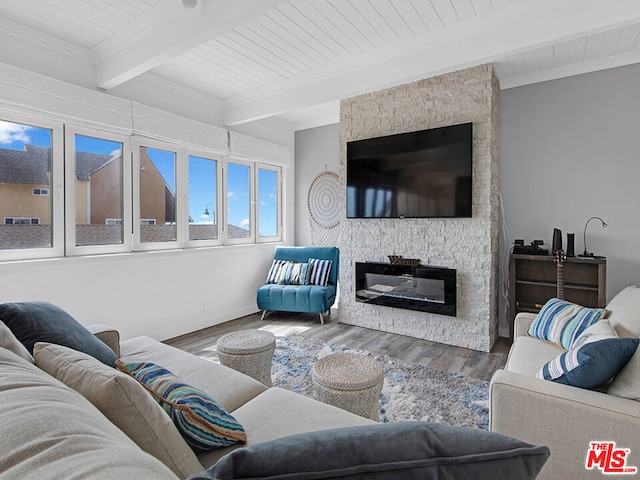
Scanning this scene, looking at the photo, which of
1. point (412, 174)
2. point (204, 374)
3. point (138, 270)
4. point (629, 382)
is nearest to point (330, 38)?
point (412, 174)

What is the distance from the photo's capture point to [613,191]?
9.92 ft

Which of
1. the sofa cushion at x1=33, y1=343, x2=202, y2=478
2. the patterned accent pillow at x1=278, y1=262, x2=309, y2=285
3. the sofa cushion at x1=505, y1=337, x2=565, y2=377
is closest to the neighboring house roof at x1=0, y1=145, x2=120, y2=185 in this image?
the patterned accent pillow at x1=278, y1=262, x2=309, y2=285

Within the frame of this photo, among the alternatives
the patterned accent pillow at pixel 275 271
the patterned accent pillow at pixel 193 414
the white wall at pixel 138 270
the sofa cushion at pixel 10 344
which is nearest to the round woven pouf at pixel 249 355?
the patterned accent pillow at pixel 193 414

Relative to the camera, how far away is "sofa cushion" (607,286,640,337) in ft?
5.46

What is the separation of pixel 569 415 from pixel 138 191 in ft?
12.0

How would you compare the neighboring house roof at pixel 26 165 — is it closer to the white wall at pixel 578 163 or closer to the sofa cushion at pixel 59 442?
the sofa cushion at pixel 59 442

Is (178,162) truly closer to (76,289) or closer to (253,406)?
(76,289)

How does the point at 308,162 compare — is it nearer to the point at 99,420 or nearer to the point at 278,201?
the point at 278,201

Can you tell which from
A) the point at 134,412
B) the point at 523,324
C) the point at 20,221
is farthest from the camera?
the point at 20,221

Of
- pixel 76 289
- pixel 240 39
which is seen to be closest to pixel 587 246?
pixel 240 39

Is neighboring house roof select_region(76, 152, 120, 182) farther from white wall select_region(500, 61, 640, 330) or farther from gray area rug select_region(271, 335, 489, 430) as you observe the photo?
white wall select_region(500, 61, 640, 330)

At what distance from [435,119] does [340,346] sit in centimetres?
245

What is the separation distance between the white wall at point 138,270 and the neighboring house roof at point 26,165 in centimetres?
27

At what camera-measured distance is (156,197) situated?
354cm
